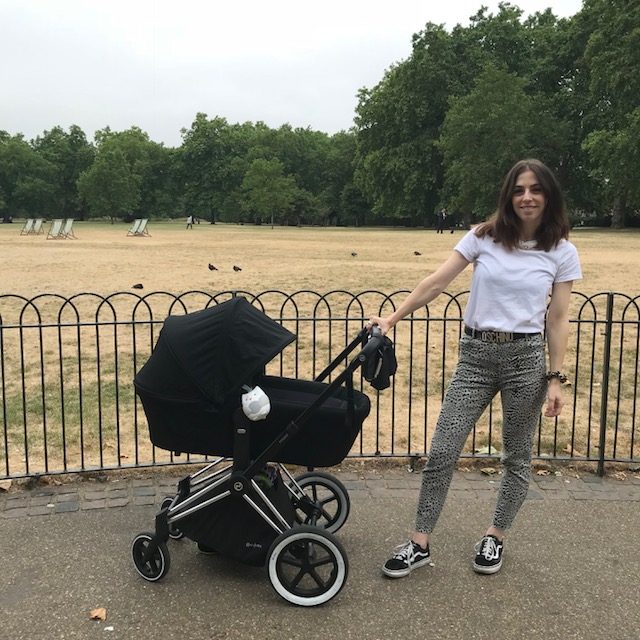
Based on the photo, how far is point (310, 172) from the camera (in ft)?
265

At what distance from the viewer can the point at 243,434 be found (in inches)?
121

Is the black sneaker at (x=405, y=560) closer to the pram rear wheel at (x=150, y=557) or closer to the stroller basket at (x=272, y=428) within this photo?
the stroller basket at (x=272, y=428)

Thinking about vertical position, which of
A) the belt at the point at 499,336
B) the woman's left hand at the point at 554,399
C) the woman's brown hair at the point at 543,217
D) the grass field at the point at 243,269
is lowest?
the grass field at the point at 243,269

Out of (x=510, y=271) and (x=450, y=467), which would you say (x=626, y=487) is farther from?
(x=510, y=271)

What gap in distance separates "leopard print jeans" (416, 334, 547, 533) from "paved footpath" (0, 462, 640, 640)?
1.12 ft

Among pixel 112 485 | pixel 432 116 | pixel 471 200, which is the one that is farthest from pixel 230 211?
pixel 112 485

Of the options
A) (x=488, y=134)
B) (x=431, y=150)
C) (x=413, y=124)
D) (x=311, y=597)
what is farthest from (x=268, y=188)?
(x=311, y=597)

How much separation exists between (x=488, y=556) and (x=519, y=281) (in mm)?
1338

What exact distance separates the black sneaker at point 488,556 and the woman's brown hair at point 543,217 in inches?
56.9

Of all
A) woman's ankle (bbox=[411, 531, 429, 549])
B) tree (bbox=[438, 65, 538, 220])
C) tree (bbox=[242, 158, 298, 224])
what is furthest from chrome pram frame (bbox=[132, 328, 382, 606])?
tree (bbox=[242, 158, 298, 224])

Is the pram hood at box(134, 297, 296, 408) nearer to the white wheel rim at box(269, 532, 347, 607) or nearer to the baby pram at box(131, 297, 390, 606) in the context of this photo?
the baby pram at box(131, 297, 390, 606)

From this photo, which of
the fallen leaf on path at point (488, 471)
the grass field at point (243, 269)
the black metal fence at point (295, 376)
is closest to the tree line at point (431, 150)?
the grass field at point (243, 269)

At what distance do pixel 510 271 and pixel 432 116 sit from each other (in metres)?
55.5

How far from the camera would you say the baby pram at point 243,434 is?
3043 millimetres
